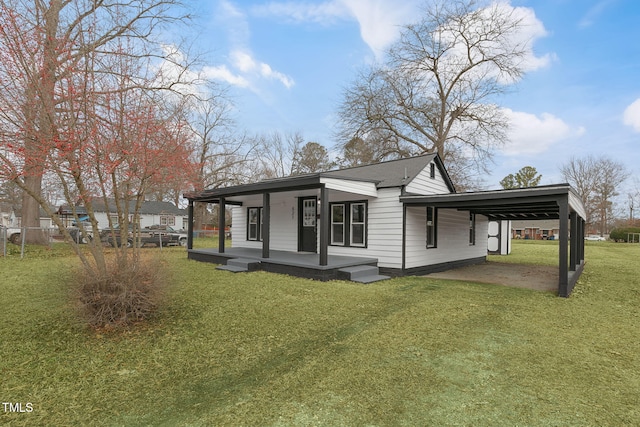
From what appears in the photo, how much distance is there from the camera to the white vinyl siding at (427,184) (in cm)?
969

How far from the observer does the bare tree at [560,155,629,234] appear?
37719 millimetres

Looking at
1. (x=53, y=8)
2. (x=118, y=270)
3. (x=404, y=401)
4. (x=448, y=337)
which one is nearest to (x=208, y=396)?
(x=404, y=401)

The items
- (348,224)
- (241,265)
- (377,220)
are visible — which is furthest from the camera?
(348,224)

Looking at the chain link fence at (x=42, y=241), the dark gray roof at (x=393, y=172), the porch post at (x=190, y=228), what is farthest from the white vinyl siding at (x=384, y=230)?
the chain link fence at (x=42, y=241)

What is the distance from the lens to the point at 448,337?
4.28 meters

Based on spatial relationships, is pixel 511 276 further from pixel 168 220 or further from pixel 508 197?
pixel 168 220

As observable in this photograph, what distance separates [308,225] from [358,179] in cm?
318

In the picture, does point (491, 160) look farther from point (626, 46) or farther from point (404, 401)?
point (404, 401)

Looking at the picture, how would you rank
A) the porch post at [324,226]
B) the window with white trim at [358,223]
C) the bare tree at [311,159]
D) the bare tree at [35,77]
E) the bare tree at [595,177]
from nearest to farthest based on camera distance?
the bare tree at [35,77] → the porch post at [324,226] → the window with white trim at [358,223] → the bare tree at [311,159] → the bare tree at [595,177]

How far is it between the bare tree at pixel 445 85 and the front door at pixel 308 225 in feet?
44.8

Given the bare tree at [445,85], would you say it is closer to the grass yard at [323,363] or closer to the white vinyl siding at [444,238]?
the white vinyl siding at [444,238]

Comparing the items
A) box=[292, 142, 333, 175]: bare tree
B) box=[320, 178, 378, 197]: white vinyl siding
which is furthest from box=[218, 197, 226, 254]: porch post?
box=[292, 142, 333, 175]: bare tree

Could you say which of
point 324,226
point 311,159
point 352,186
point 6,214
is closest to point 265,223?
point 324,226

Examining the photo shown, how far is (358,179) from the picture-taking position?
8.91 metres
